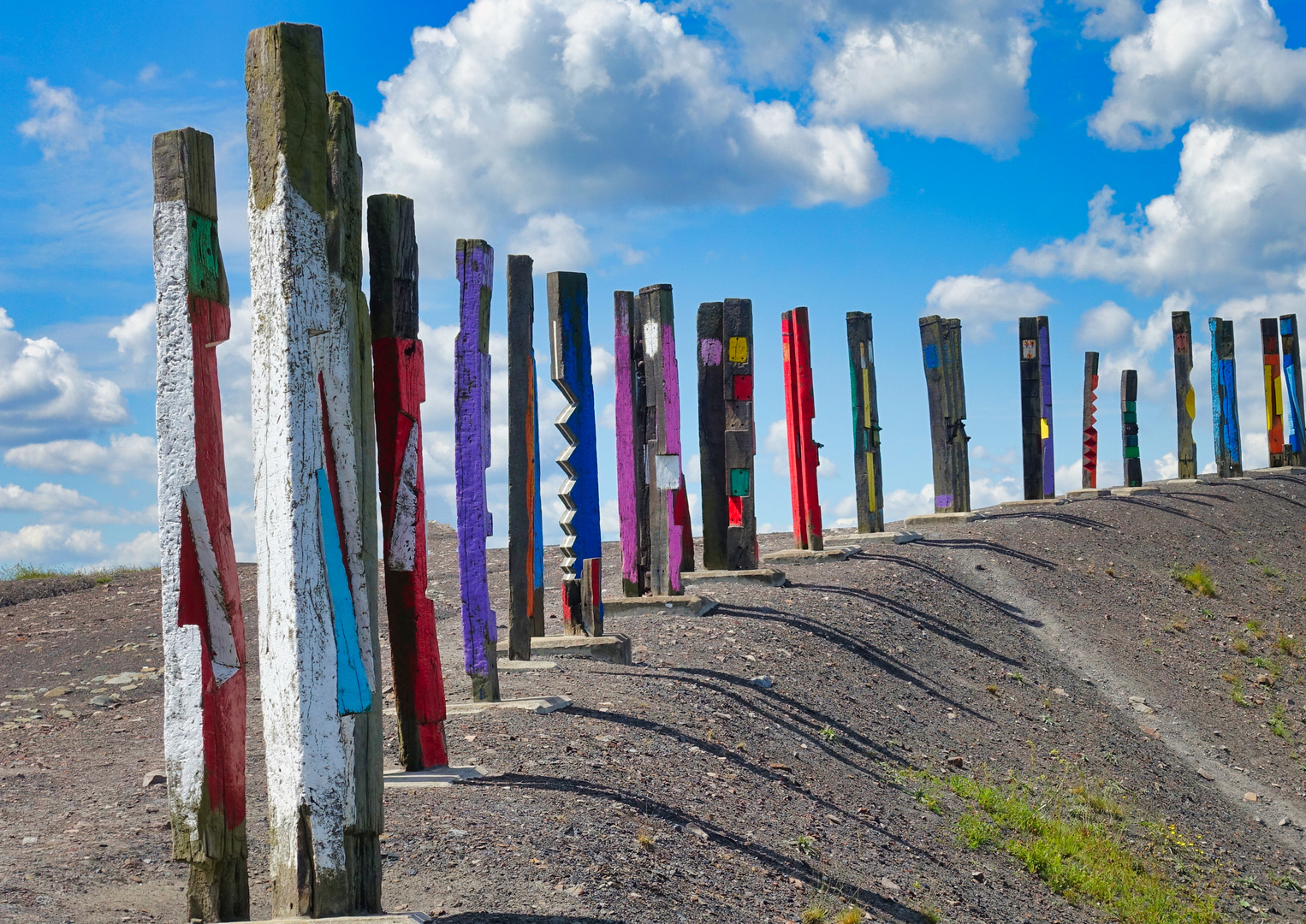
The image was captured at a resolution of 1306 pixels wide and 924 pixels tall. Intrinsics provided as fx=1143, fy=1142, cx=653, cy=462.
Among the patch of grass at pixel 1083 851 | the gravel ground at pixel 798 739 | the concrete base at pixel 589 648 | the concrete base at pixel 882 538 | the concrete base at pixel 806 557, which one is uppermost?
the concrete base at pixel 882 538

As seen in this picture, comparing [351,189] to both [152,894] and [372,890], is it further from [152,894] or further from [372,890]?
[152,894]

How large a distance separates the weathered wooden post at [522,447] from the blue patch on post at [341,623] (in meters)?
3.77

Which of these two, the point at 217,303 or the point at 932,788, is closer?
the point at 217,303

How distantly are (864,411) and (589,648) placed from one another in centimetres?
734

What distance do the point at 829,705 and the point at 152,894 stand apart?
5682mm

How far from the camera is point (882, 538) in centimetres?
1547

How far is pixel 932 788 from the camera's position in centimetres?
838

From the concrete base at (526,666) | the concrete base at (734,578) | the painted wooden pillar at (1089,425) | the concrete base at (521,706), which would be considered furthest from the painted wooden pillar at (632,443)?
the painted wooden pillar at (1089,425)

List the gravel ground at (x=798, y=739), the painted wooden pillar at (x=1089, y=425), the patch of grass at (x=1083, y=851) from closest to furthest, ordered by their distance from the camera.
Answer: the gravel ground at (x=798, y=739) < the patch of grass at (x=1083, y=851) < the painted wooden pillar at (x=1089, y=425)

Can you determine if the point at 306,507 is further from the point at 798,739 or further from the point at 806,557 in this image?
the point at 806,557

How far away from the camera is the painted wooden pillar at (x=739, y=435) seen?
40.1ft

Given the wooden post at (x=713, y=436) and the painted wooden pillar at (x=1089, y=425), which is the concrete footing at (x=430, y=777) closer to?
the wooden post at (x=713, y=436)

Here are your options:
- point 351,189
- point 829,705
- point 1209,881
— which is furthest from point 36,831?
point 1209,881

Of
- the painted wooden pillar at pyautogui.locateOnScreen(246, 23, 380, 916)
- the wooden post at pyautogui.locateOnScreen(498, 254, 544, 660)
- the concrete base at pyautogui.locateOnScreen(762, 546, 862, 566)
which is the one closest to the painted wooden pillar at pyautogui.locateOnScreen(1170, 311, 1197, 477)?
the concrete base at pyautogui.locateOnScreen(762, 546, 862, 566)
